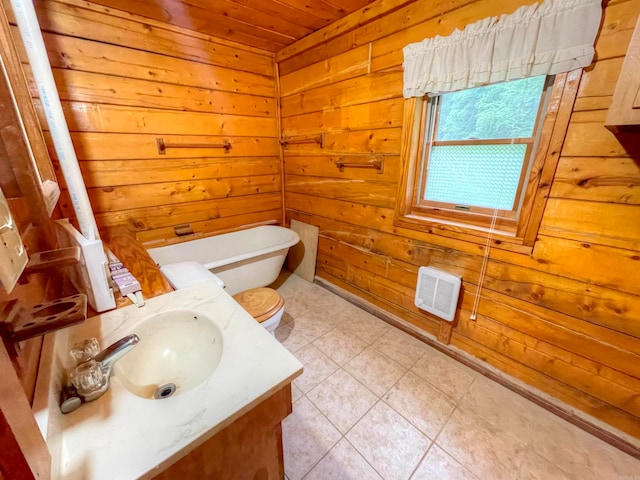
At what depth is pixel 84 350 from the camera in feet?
2.32

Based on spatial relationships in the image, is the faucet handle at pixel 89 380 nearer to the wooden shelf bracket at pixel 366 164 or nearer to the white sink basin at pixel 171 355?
the white sink basin at pixel 171 355

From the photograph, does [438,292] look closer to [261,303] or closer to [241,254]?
[261,303]

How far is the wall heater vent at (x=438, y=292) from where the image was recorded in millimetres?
1646

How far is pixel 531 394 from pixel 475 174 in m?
1.30

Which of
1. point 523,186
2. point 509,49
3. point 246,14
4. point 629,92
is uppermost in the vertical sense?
point 246,14

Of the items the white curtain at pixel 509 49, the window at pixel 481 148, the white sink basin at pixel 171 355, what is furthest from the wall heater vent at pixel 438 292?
the white sink basin at pixel 171 355

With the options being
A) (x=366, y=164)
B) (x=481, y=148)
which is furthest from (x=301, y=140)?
(x=481, y=148)

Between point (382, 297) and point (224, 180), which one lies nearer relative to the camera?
point (382, 297)

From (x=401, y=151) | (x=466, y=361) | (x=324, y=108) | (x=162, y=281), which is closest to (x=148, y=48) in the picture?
(x=324, y=108)

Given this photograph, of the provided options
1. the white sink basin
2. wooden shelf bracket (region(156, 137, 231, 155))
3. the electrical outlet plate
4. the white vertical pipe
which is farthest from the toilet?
wooden shelf bracket (region(156, 137, 231, 155))

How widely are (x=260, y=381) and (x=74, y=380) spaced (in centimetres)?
43

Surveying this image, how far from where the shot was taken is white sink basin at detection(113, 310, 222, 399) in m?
0.81

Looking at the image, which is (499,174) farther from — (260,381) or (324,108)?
(260,381)

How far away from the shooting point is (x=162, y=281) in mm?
1221
